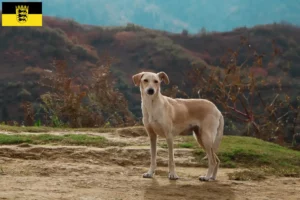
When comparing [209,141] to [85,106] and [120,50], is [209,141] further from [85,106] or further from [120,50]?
[120,50]

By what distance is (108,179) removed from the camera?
7.65m

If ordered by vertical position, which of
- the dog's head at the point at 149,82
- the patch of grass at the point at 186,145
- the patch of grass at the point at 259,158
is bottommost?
the patch of grass at the point at 259,158

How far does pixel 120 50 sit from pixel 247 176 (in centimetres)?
2228

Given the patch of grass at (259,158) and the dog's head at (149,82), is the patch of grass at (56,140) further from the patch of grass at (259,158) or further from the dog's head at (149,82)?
the dog's head at (149,82)

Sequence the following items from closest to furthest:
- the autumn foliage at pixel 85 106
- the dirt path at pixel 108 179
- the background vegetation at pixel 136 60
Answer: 1. the dirt path at pixel 108 179
2. the autumn foliage at pixel 85 106
3. the background vegetation at pixel 136 60

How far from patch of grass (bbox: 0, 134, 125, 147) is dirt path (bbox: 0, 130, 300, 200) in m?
0.61

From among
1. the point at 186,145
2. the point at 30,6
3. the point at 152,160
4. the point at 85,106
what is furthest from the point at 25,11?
the point at 152,160

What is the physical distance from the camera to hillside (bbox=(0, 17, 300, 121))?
26188mm

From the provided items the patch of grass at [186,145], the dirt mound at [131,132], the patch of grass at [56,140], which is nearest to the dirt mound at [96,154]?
the patch of grass at [56,140]

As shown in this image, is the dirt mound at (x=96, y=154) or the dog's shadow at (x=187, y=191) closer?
the dog's shadow at (x=187, y=191)

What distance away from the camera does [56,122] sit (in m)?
15.4

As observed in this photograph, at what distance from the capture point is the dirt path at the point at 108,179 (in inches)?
265

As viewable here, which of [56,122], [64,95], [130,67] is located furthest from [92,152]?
[130,67]

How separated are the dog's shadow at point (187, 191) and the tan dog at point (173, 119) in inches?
16.2
